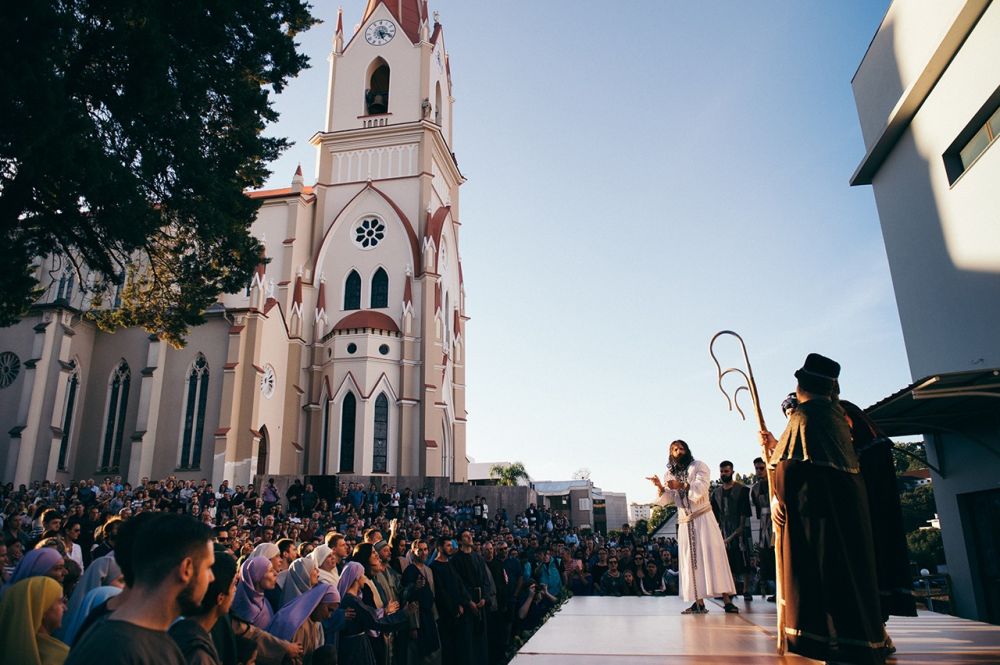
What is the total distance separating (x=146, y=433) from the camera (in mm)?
24422

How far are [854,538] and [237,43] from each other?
11.2 m

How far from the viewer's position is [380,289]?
31047 millimetres

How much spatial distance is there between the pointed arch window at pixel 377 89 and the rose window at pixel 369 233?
678cm

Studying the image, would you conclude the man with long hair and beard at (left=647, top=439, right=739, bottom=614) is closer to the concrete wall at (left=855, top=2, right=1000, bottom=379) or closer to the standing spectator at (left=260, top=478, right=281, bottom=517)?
the concrete wall at (left=855, top=2, right=1000, bottom=379)

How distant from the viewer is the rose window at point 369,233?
31609 mm

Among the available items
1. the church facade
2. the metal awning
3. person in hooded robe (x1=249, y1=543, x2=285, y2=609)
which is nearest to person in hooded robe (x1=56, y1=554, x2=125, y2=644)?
person in hooded robe (x1=249, y1=543, x2=285, y2=609)


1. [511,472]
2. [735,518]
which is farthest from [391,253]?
[511,472]

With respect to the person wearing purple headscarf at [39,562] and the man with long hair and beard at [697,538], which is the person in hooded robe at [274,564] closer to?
the person wearing purple headscarf at [39,562]

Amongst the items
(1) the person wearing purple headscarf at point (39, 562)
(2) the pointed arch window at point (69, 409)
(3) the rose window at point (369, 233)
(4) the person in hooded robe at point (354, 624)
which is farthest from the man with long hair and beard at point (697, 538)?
(3) the rose window at point (369, 233)

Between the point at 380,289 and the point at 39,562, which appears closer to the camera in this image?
the point at 39,562

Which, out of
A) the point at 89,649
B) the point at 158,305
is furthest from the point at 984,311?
the point at 158,305

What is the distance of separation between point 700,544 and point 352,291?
1032 inches

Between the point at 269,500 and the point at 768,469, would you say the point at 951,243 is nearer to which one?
the point at 768,469

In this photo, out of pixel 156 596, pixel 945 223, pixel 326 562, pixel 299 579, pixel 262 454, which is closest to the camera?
pixel 156 596
